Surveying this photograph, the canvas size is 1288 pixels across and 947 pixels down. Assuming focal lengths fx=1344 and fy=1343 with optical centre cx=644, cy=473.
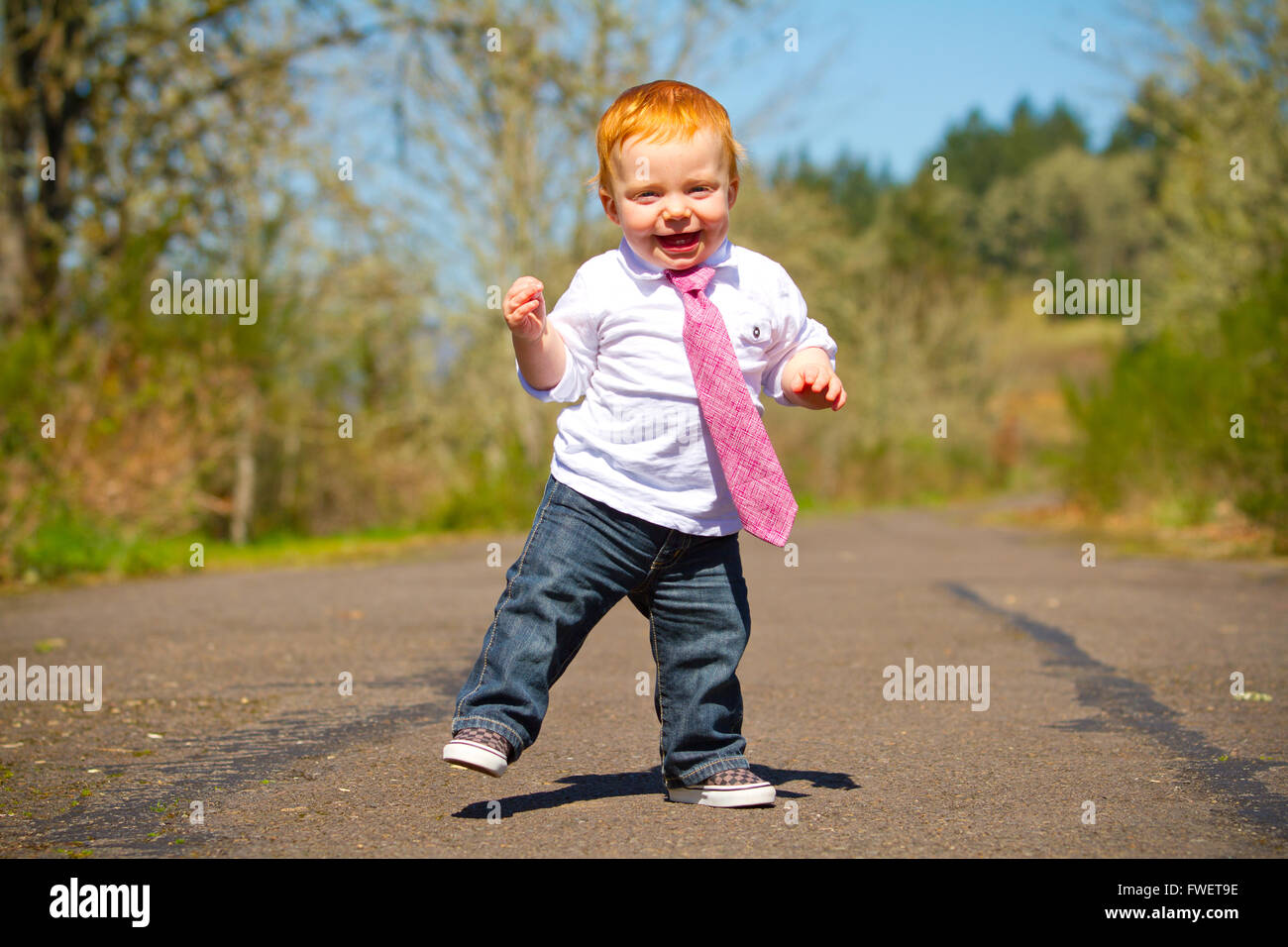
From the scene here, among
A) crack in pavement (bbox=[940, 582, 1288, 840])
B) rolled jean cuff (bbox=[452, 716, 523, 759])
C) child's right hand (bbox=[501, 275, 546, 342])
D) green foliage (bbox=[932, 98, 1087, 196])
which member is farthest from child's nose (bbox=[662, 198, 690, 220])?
green foliage (bbox=[932, 98, 1087, 196])

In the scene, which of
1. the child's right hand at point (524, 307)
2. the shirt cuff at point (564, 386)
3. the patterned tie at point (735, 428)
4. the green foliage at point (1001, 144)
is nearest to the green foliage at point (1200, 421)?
the patterned tie at point (735, 428)

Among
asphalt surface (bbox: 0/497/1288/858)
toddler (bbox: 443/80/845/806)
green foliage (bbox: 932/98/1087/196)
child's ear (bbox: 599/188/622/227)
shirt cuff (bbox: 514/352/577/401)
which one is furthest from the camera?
green foliage (bbox: 932/98/1087/196)

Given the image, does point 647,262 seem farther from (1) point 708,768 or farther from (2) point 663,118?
(1) point 708,768

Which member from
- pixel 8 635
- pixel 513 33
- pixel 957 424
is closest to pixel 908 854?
pixel 8 635

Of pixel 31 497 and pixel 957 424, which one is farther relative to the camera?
pixel 957 424

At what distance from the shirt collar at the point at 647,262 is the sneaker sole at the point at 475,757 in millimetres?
1198

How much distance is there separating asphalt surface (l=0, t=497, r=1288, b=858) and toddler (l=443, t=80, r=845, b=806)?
28 cm

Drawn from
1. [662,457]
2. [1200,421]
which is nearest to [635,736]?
[662,457]

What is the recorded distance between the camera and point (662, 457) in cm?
321

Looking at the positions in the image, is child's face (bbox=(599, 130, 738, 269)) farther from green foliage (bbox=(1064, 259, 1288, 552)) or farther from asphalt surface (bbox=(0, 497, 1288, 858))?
green foliage (bbox=(1064, 259, 1288, 552))

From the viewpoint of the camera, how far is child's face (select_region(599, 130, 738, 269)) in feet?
10.5
